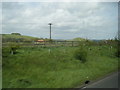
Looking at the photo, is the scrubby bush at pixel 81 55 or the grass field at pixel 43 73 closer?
the grass field at pixel 43 73

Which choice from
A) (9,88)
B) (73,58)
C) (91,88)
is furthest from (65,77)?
(73,58)

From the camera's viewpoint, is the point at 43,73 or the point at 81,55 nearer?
the point at 43,73

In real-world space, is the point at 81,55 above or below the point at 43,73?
above

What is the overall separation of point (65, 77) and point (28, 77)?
3.14 m

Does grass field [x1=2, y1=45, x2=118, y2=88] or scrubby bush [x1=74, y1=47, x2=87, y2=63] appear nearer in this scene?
grass field [x1=2, y1=45, x2=118, y2=88]

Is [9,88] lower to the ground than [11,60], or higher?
lower

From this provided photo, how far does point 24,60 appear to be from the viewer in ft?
71.3

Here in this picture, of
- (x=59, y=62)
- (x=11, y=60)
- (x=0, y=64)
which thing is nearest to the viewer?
(x=0, y=64)

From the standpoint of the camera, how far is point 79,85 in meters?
15.9

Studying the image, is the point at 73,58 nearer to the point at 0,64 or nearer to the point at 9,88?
the point at 0,64

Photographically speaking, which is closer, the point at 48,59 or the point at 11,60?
the point at 11,60

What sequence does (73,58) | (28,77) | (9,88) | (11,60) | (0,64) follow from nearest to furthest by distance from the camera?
(9,88), (28,77), (0,64), (11,60), (73,58)

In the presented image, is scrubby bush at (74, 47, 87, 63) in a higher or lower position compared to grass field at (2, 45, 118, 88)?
higher

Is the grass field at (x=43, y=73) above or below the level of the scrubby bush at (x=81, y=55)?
below
